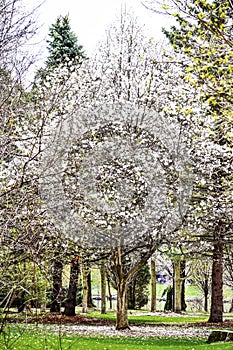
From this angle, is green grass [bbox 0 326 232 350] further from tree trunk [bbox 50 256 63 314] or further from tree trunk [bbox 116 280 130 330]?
tree trunk [bbox 116 280 130 330]

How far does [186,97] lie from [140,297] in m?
17.8

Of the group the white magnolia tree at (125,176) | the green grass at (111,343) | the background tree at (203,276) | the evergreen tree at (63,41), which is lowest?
the green grass at (111,343)

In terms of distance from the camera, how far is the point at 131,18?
18812 millimetres

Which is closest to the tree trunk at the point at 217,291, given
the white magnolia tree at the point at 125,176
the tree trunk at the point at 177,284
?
the white magnolia tree at the point at 125,176

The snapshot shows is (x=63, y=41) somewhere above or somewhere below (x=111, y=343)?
above

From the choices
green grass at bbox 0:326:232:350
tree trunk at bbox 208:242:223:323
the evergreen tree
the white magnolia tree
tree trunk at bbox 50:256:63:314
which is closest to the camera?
tree trunk at bbox 50:256:63:314

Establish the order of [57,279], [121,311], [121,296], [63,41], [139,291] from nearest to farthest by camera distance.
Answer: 1. [121,311]
2. [121,296]
3. [57,279]
4. [63,41]
5. [139,291]

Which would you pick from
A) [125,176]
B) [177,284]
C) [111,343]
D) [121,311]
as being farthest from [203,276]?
[111,343]

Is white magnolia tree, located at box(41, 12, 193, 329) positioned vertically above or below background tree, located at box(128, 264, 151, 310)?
above

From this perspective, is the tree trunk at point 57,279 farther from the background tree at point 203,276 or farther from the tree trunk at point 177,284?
the background tree at point 203,276

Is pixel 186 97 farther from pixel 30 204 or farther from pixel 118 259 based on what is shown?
pixel 30 204

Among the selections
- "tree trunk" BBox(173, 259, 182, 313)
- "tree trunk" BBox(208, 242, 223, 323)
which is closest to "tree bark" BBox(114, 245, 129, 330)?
"tree trunk" BBox(208, 242, 223, 323)

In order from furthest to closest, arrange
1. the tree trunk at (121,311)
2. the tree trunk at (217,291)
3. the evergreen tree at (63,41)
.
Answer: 1. the evergreen tree at (63,41)
2. the tree trunk at (217,291)
3. the tree trunk at (121,311)

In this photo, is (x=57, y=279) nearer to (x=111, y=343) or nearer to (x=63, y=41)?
(x=111, y=343)
